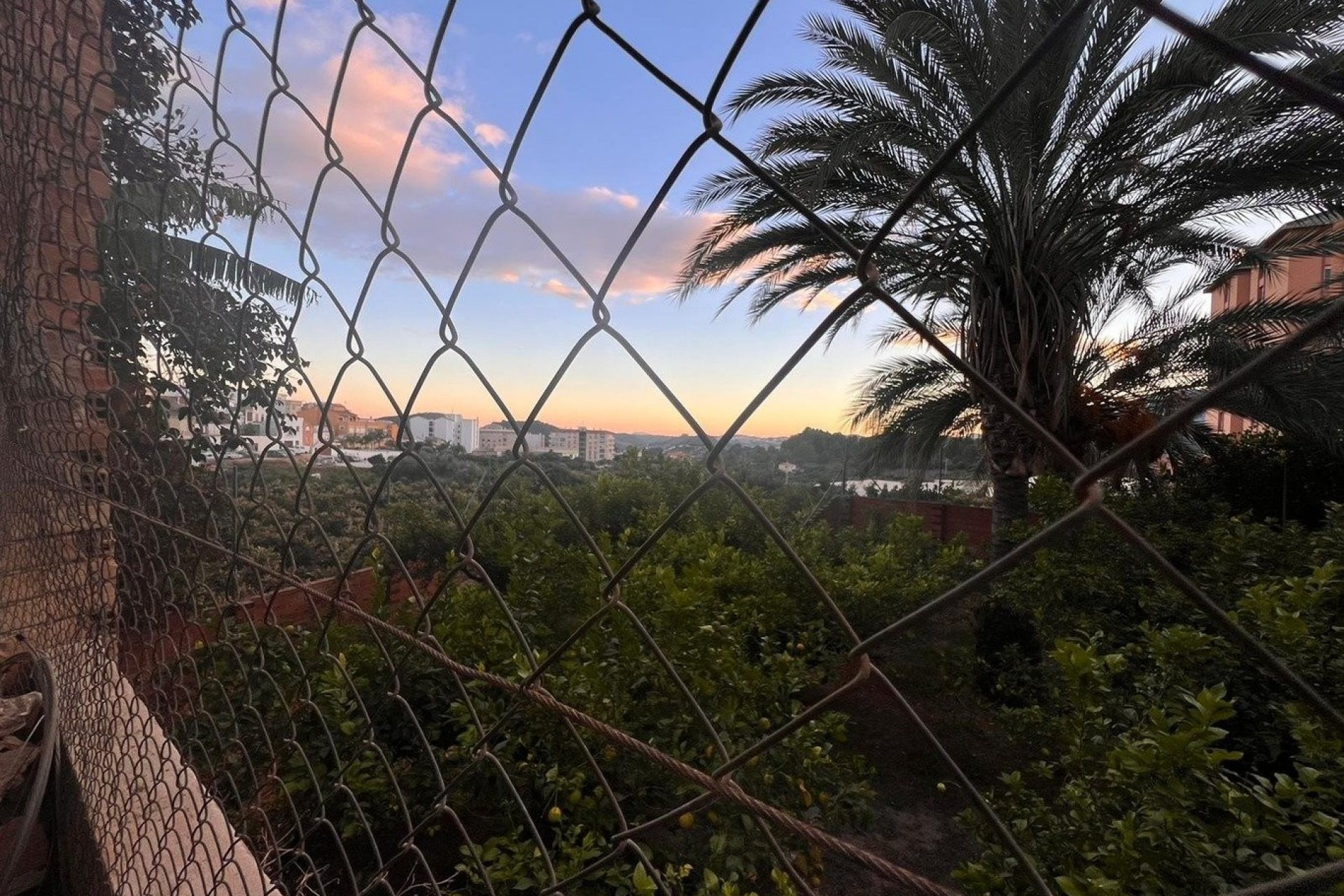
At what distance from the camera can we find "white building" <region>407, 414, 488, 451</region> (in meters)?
0.83

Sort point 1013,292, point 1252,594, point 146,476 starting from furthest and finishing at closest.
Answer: point 1013,292
point 1252,594
point 146,476

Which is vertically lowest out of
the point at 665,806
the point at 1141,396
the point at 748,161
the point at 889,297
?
the point at 665,806

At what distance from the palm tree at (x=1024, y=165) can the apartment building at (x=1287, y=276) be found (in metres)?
0.30

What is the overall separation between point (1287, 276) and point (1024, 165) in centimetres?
363

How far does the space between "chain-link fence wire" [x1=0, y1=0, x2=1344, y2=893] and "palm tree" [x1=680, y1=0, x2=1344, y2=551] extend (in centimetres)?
293

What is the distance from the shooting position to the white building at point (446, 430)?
2.71 feet

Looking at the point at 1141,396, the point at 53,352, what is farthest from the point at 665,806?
the point at 1141,396

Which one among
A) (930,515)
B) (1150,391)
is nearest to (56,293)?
(1150,391)

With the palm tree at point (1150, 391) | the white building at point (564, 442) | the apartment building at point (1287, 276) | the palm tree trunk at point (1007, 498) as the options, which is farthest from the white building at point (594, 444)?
the apartment building at point (1287, 276)

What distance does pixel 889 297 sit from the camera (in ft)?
1.31

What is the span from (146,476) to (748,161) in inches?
Answer: 56.1

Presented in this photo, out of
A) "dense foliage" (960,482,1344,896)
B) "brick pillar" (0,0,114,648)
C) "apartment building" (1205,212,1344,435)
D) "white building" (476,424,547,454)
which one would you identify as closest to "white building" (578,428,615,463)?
"white building" (476,424,547,454)

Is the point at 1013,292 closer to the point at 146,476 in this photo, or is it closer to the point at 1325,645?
the point at 1325,645

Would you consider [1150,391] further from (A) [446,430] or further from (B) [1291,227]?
(A) [446,430]
